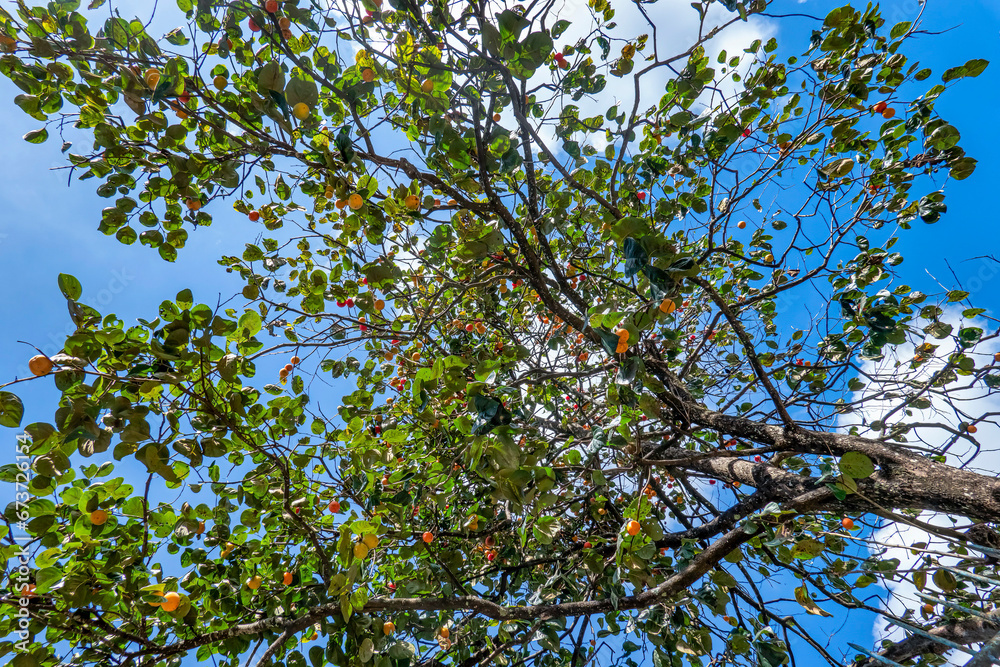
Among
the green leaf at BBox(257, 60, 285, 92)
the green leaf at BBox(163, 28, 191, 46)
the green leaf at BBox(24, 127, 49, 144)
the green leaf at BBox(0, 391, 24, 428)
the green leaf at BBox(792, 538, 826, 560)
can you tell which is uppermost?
the green leaf at BBox(163, 28, 191, 46)

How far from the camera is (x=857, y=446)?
2.03m

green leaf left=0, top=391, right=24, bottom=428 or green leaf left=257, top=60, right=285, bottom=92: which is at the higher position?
green leaf left=257, top=60, right=285, bottom=92

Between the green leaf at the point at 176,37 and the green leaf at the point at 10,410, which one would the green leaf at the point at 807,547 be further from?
the green leaf at the point at 176,37

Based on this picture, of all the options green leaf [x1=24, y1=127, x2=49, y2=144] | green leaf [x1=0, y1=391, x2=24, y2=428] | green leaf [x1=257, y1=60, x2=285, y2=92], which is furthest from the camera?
green leaf [x1=24, y1=127, x2=49, y2=144]

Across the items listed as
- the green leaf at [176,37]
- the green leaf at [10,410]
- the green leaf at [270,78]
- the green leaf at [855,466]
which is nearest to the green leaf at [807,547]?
the green leaf at [855,466]

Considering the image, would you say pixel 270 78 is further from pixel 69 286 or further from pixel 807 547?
pixel 807 547

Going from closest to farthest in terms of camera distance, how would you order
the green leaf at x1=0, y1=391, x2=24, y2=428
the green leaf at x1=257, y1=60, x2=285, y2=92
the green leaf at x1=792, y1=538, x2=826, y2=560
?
the green leaf at x1=0, y1=391, x2=24, y2=428 < the green leaf at x1=257, y1=60, x2=285, y2=92 < the green leaf at x1=792, y1=538, x2=826, y2=560

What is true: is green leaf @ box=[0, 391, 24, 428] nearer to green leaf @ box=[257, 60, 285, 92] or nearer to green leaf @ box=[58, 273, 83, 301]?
green leaf @ box=[58, 273, 83, 301]

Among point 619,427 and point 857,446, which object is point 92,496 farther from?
point 857,446

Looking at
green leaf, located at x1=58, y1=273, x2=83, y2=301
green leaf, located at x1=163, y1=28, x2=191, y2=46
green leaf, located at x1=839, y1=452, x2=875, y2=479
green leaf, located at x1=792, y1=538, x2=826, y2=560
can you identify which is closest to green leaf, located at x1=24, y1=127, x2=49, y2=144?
green leaf, located at x1=163, y1=28, x2=191, y2=46

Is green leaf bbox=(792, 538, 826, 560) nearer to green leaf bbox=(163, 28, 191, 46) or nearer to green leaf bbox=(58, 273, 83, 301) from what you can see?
green leaf bbox=(58, 273, 83, 301)

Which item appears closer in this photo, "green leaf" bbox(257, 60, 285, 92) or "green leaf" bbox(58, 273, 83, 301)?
"green leaf" bbox(58, 273, 83, 301)

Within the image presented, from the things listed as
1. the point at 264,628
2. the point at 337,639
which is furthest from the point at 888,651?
the point at 264,628

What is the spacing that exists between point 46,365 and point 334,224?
6.18ft
